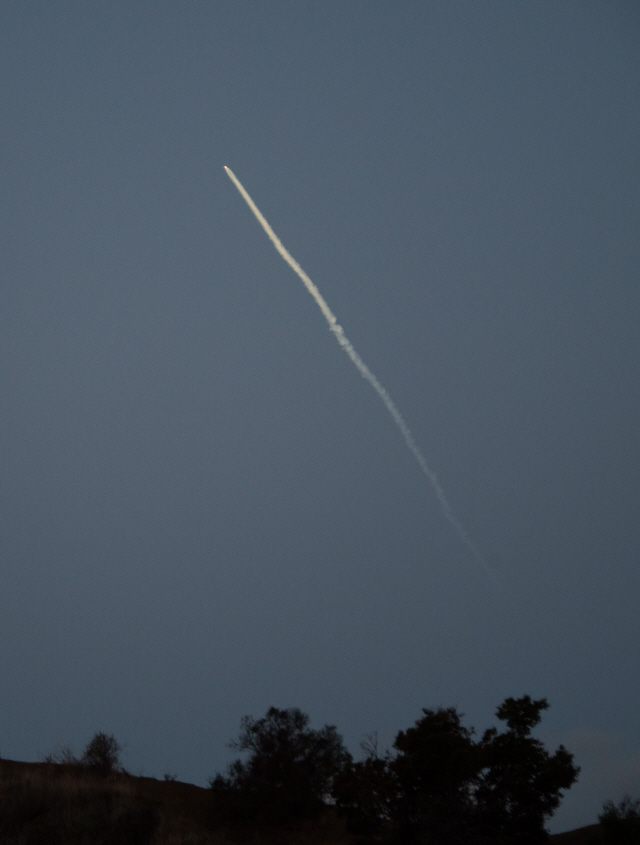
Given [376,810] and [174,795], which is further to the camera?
[174,795]

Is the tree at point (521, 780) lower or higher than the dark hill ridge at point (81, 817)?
higher

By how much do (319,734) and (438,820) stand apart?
1002 cm

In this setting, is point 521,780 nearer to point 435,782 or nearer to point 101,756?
point 435,782

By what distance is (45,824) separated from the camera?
53.1 ft

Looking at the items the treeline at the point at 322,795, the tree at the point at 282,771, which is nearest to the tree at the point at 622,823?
the treeline at the point at 322,795

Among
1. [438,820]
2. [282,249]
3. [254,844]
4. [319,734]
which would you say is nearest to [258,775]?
[319,734]

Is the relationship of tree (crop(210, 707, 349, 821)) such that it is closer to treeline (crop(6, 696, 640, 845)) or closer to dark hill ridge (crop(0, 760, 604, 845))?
treeline (crop(6, 696, 640, 845))

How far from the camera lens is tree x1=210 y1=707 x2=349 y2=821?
27953 millimetres

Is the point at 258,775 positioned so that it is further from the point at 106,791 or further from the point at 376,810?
the point at 106,791

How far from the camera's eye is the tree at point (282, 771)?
91.7 ft

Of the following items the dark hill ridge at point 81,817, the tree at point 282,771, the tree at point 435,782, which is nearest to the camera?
the dark hill ridge at point 81,817

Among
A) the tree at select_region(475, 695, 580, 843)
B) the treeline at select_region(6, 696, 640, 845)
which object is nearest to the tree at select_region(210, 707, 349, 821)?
the treeline at select_region(6, 696, 640, 845)

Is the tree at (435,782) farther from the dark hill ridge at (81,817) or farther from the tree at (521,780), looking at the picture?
the dark hill ridge at (81,817)

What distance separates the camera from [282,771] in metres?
29.0
